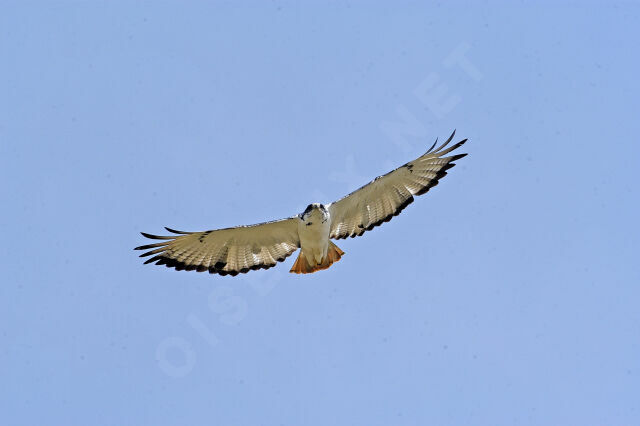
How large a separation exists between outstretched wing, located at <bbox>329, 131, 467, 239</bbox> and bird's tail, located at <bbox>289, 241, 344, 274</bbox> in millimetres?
428

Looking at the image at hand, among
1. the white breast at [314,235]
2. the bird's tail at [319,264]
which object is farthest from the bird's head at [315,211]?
the bird's tail at [319,264]

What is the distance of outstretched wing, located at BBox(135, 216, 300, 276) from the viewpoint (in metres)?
16.6

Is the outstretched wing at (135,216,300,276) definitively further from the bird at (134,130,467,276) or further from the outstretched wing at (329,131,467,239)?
the outstretched wing at (329,131,467,239)

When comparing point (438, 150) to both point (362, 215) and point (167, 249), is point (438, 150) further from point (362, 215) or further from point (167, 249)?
point (167, 249)

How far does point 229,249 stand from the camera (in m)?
16.9

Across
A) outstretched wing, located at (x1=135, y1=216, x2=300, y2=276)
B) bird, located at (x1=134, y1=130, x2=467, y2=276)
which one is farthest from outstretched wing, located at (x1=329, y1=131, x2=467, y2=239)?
outstretched wing, located at (x1=135, y1=216, x2=300, y2=276)

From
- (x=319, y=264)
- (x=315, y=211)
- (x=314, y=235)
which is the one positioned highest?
(x=315, y=211)

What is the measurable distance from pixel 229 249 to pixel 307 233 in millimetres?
1515

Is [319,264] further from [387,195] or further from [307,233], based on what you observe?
[387,195]

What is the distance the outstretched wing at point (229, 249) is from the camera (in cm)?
1664

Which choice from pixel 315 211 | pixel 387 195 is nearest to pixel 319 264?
pixel 315 211

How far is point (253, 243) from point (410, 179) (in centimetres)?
270

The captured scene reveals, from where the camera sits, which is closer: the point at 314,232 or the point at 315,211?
the point at 315,211

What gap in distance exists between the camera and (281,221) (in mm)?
16375
